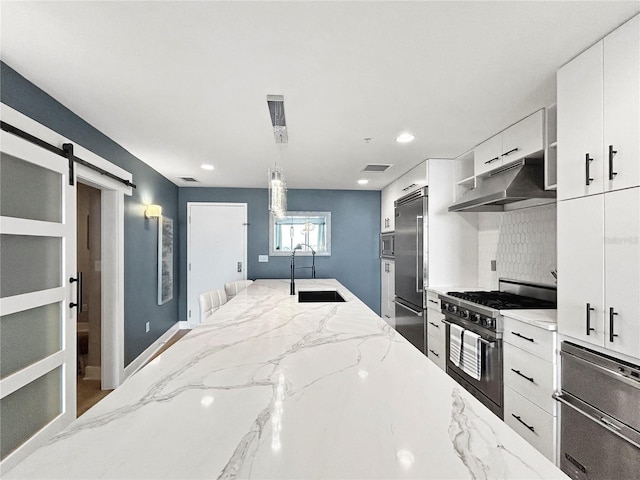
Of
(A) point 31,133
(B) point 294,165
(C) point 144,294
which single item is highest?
(B) point 294,165

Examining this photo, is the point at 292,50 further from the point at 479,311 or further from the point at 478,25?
the point at 479,311

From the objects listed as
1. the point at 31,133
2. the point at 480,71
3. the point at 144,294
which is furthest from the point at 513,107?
the point at 144,294

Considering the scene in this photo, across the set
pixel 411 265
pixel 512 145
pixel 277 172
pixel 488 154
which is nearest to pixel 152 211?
pixel 277 172

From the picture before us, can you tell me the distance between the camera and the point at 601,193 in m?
1.56

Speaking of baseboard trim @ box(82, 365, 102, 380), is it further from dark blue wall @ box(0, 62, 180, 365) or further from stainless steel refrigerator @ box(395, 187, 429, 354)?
stainless steel refrigerator @ box(395, 187, 429, 354)

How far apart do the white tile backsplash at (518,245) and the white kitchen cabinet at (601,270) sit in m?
0.99

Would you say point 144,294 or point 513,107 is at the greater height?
point 513,107

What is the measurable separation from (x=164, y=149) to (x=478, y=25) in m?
2.86

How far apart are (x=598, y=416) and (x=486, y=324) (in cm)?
87

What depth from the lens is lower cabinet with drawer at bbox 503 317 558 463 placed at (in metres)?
1.89

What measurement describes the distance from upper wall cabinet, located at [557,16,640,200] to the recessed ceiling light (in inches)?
46.6

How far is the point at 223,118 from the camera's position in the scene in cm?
246

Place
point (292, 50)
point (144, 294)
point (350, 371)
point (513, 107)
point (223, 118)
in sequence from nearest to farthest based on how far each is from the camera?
point (350, 371), point (292, 50), point (513, 107), point (223, 118), point (144, 294)

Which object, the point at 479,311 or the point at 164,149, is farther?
the point at 164,149
